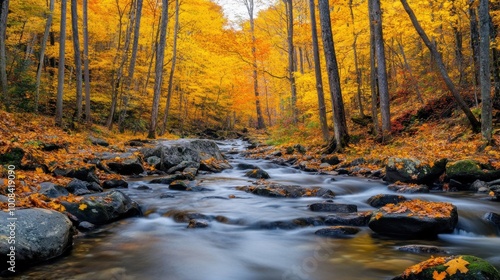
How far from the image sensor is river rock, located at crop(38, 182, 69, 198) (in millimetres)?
6149

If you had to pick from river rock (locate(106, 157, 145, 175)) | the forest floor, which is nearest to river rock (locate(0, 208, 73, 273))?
the forest floor

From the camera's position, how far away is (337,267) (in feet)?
14.6

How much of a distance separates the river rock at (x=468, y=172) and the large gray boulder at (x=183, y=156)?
24.0 feet

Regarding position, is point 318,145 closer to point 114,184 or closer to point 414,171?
point 414,171

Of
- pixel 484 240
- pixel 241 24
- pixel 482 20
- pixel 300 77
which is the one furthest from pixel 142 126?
pixel 484 240

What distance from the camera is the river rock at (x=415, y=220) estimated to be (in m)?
5.41

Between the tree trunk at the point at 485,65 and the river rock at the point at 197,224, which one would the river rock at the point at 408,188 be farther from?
the river rock at the point at 197,224

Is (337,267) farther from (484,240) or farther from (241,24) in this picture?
(241,24)

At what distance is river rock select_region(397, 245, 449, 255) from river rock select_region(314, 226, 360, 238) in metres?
0.87

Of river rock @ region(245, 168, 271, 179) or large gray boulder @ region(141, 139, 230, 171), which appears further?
large gray boulder @ region(141, 139, 230, 171)

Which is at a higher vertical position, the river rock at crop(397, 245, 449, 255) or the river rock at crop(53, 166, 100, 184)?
the river rock at crop(53, 166, 100, 184)

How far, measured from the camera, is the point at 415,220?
5406 mm

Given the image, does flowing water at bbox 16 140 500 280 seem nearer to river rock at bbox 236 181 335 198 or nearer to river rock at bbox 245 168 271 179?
river rock at bbox 236 181 335 198

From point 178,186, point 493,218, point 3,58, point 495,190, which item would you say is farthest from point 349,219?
point 3,58
